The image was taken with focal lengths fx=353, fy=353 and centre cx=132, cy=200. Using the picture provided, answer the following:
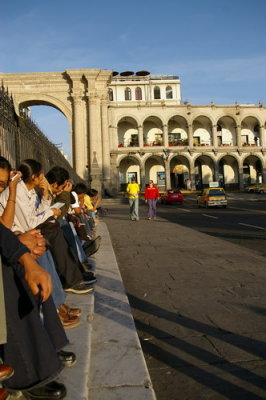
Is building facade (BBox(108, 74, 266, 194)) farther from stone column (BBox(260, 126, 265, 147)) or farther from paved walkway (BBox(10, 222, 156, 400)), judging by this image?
paved walkway (BBox(10, 222, 156, 400))

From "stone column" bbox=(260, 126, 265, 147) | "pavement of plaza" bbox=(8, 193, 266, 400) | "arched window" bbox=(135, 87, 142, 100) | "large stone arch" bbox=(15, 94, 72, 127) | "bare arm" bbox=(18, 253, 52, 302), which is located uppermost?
"arched window" bbox=(135, 87, 142, 100)

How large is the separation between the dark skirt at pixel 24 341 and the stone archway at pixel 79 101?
3227 cm

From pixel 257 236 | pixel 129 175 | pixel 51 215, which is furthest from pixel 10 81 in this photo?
pixel 51 215

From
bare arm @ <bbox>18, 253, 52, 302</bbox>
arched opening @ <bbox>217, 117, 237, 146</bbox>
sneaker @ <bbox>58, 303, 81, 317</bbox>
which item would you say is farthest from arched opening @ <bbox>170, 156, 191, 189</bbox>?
bare arm @ <bbox>18, 253, 52, 302</bbox>

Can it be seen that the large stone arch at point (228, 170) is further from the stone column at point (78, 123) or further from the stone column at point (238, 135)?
the stone column at point (78, 123)

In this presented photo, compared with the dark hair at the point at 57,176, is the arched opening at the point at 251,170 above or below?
above

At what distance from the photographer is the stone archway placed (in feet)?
112

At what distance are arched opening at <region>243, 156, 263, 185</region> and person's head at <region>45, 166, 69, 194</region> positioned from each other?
4633 centimetres

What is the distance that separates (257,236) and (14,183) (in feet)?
24.0

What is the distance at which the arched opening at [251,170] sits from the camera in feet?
159

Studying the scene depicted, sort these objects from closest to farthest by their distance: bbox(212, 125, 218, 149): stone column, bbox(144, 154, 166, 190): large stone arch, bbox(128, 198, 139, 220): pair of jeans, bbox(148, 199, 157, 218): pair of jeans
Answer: bbox(128, 198, 139, 220): pair of jeans < bbox(148, 199, 157, 218): pair of jeans < bbox(212, 125, 218, 149): stone column < bbox(144, 154, 166, 190): large stone arch

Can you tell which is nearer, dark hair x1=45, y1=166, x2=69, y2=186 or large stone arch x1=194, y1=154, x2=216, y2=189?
dark hair x1=45, y1=166, x2=69, y2=186

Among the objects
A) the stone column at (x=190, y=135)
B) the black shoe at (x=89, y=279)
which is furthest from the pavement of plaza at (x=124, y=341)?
the stone column at (x=190, y=135)

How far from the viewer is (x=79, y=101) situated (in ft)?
112
